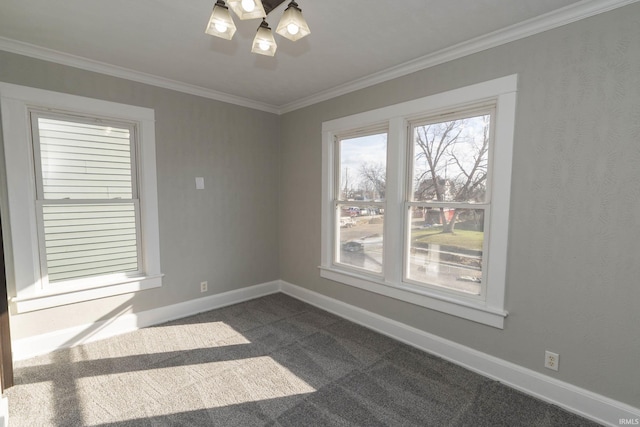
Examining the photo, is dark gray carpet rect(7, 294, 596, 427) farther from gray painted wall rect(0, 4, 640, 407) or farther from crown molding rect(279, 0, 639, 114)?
crown molding rect(279, 0, 639, 114)

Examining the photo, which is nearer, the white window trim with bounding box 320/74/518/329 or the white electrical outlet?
the white electrical outlet

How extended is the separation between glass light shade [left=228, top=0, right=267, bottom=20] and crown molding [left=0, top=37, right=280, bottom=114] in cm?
220

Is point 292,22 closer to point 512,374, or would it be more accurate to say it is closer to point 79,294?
point 512,374

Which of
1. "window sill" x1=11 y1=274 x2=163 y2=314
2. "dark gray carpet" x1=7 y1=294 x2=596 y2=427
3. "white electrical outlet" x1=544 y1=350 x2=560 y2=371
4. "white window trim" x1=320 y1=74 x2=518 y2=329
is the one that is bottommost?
"dark gray carpet" x1=7 y1=294 x2=596 y2=427

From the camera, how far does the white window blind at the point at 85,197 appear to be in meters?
2.57

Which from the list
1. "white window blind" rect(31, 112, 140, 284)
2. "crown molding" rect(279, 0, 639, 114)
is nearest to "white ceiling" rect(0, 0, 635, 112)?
"crown molding" rect(279, 0, 639, 114)

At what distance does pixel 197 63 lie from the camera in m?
2.65

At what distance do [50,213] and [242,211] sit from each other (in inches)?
72.6

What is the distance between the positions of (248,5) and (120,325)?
124 inches

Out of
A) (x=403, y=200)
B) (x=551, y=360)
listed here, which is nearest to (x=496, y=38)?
(x=403, y=200)

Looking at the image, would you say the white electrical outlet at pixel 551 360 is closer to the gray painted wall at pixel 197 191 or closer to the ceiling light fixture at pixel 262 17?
the ceiling light fixture at pixel 262 17

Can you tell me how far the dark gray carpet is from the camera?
6.12 ft

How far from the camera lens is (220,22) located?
1403 mm

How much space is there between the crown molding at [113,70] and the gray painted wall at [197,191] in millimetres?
49
